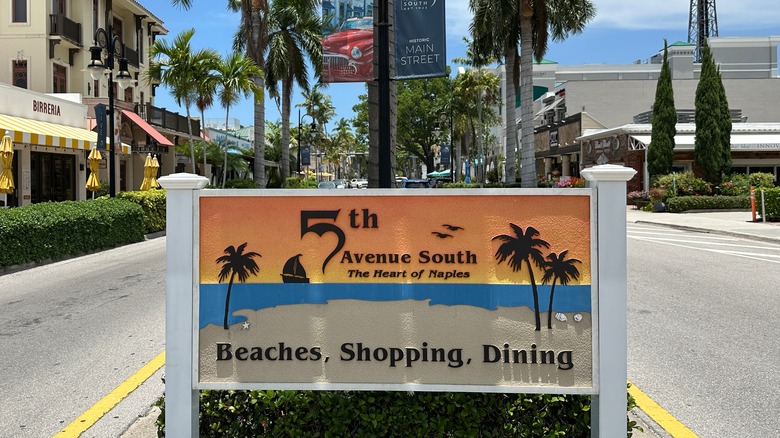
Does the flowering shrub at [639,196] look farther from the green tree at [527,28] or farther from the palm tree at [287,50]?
the palm tree at [287,50]

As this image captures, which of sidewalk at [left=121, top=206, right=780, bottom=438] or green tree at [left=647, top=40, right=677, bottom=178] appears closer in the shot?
sidewalk at [left=121, top=206, right=780, bottom=438]

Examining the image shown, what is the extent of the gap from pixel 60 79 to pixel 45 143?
11.1m

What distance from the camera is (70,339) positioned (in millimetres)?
7230

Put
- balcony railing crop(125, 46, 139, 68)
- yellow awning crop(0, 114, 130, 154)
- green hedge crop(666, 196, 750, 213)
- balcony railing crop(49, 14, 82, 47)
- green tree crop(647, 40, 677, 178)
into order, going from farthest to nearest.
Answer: green tree crop(647, 40, 677, 178)
balcony railing crop(125, 46, 139, 68)
green hedge crop(666, 196, 750, 213)
balcony railing crop(49, 14, 82, 47)
yellow awning crop(0, 114, 130, 154)

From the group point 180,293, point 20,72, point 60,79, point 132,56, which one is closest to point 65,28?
point 60,79

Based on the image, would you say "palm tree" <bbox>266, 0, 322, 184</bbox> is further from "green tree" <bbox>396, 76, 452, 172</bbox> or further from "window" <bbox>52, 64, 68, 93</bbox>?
"green tree" <bbox>396, 76, 452, 172</bbox>

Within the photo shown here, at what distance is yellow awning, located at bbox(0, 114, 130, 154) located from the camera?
19.4m

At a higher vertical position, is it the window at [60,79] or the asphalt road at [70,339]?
the window at [60,79]

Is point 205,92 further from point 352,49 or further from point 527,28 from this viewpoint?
point 352,49

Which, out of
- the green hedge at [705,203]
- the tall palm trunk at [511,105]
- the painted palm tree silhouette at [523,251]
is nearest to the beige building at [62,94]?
the tall palm trunk at [511,105]

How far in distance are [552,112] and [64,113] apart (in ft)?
136

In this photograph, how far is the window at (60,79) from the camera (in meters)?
29.9

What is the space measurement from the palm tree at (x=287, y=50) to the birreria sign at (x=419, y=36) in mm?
28902

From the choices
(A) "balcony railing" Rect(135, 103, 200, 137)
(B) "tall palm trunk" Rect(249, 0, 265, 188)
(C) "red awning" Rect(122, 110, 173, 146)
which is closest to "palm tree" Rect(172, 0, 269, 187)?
(B) "tall palm trunk" Rect(249, 0, 265, 188)
